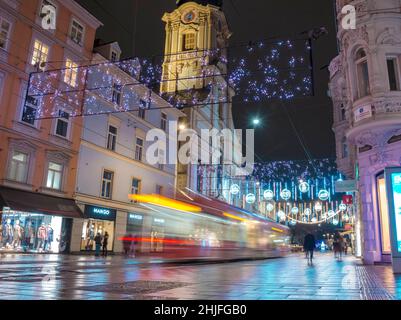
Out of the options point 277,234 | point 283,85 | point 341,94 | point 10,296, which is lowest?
point 10,296

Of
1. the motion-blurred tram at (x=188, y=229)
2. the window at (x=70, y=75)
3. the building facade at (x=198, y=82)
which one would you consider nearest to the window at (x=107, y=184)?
the window at (x=70, y=75)

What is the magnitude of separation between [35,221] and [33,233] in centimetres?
78

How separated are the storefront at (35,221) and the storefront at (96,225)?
5.71ft

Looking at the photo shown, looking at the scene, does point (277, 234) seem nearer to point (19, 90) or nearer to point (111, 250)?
point (111, 250)

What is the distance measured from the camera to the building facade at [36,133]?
2325 centimetres

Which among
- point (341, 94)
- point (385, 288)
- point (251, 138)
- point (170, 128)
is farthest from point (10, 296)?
point (251, 138)

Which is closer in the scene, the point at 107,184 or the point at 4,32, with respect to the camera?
the point at 4,32

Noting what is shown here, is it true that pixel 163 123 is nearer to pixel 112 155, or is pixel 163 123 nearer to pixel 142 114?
pixel 142 114

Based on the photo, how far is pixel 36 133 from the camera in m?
25.0

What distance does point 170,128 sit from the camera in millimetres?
40812

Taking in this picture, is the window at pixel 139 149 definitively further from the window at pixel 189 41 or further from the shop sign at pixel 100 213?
the window at pixel 189 41

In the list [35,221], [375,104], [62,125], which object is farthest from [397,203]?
[62,125]

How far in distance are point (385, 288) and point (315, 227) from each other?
9188cm

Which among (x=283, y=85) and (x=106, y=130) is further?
(x=106, y=130)
